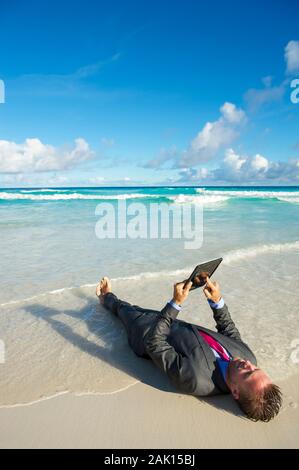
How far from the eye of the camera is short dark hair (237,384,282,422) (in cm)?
270

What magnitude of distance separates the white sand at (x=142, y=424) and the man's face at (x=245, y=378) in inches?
13.7

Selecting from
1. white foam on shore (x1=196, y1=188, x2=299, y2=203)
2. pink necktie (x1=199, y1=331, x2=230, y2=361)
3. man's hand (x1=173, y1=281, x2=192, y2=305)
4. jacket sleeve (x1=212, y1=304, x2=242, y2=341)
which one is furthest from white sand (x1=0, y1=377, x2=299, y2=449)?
white foam on shore (x1=196, y1=188, x2=299, y2=203)

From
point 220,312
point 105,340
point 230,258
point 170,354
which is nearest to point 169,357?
point 170,354

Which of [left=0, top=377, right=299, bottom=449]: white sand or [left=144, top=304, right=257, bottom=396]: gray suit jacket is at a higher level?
[left=144, top=304, right=257, bottom=396]: gray suit jacket

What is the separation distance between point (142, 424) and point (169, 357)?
2.05 ft

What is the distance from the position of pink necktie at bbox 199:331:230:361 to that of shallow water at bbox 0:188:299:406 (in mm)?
799

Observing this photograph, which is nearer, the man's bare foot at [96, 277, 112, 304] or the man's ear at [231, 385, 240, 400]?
the man's ear at [231, 385, 240, 400]

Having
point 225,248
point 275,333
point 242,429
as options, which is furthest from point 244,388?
point 225,248

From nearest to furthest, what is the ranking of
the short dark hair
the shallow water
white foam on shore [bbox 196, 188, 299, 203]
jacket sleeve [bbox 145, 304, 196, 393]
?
1. the short dark hair
2. jacket sleeve [bbox 145, 304, 196, 393]
3. the shallow water
4. white foam on shore [bbox 196, 188, 299, 203]

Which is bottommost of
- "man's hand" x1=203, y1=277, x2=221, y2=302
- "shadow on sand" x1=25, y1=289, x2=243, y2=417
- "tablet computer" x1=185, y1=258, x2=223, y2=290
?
"shadow on sand" x1=25, y1=289, x2=243, y2=417

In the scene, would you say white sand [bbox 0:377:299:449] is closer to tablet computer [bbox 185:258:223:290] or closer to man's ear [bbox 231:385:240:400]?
man's ear [bbox 231:385:240:400]

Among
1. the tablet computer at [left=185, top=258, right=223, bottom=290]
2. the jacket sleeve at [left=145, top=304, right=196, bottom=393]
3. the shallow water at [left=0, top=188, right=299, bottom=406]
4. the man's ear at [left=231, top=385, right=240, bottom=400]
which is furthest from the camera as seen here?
the shallow water at [left=0, top=188, right=299, bottom=406]

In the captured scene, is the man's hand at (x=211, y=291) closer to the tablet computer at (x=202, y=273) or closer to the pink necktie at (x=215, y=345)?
the tablet computer at (x=202, y=273)

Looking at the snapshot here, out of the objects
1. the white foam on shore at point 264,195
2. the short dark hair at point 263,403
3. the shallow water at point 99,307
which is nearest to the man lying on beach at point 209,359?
the short dark hair at point 263,403
